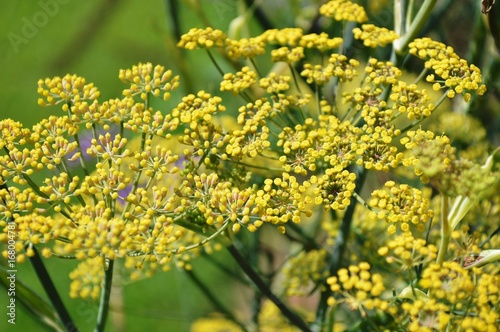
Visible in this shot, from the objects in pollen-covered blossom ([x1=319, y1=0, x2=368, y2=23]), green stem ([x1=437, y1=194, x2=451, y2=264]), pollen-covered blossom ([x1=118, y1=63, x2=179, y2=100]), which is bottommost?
green stem ([x1=437, y1=194, x2=451, y2=264])

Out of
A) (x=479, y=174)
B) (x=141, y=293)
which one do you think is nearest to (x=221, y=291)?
(x=141, y=293)

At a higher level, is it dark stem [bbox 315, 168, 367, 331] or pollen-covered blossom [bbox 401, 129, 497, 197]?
pollen-covered blossom [bbox 401, 129, 497, 197]

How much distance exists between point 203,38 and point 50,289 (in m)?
0.33

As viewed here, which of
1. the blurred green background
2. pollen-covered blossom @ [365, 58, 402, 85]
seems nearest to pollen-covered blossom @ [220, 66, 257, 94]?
pollen-covered blossom @ [365, 58, 402, 85]

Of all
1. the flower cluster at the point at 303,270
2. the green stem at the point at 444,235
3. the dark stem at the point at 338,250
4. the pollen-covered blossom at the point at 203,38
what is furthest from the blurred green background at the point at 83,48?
the green stem at the point at 444,235

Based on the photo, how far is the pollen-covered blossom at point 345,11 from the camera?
30.1 inches

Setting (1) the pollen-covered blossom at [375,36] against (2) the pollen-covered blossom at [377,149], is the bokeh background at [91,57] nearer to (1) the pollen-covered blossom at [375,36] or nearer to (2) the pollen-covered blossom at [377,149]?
(1) the pollen-covered blossom at [375,36]

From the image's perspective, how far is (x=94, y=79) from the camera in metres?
2.59

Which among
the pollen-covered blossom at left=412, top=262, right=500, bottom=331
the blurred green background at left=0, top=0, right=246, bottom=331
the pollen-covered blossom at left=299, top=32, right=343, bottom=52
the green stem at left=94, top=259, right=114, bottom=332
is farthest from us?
the blurred green background at left=0, top=0, right=246, bottom=331

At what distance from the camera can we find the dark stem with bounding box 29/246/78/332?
2.05 ft

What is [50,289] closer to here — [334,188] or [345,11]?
[334,188]

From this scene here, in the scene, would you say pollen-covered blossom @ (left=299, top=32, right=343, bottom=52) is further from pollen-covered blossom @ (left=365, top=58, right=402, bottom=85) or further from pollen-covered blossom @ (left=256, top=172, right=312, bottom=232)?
pollen-covered blossom @ (left=256, top=172, right=312, bottom=232)

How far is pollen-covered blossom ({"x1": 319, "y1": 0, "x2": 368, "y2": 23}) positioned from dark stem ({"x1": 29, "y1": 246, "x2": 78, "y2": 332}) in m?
0.44

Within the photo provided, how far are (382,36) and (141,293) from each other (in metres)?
1.59
